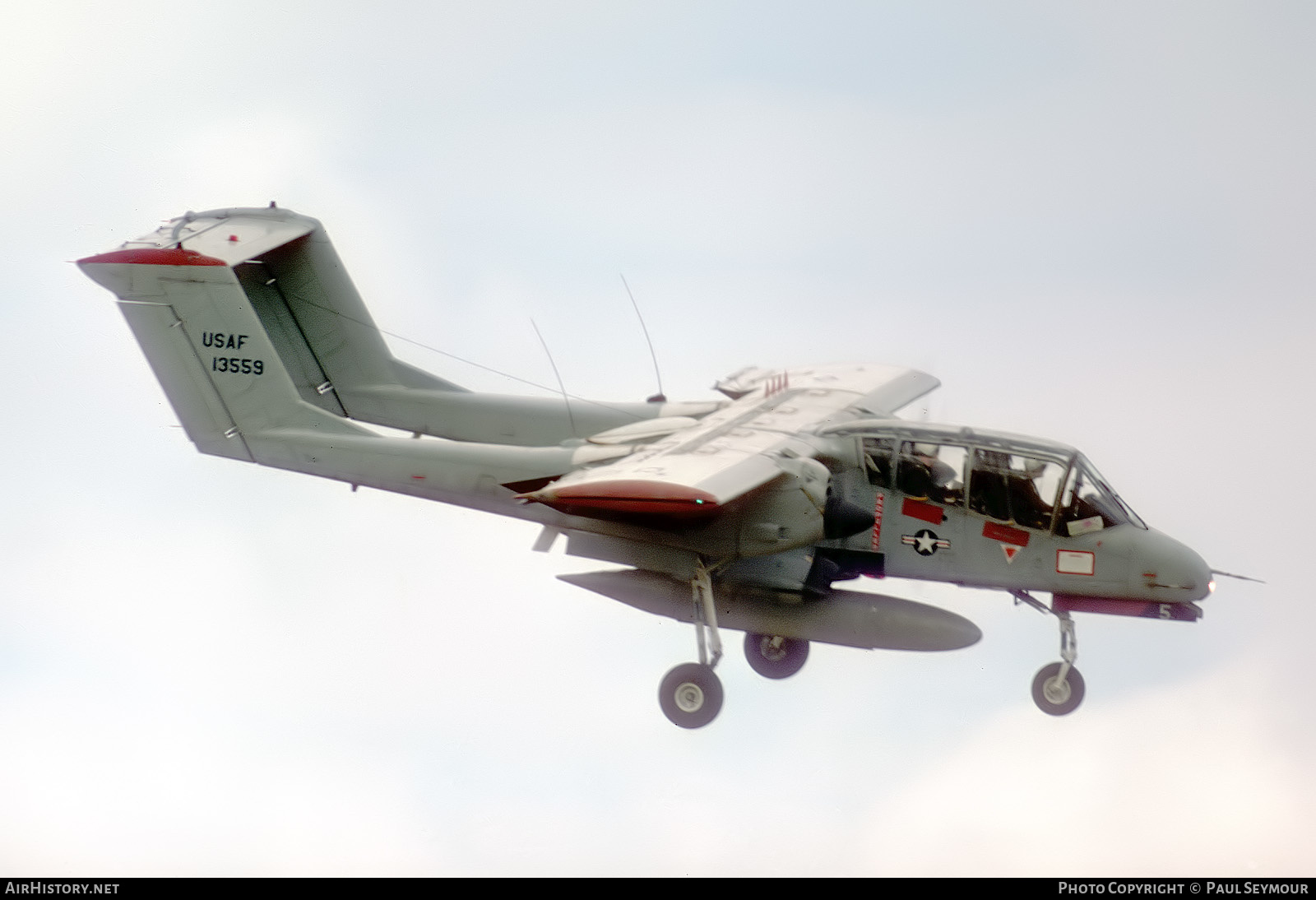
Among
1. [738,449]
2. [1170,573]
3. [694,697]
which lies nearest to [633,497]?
[738,449]

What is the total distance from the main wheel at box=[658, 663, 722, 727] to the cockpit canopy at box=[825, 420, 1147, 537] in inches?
109

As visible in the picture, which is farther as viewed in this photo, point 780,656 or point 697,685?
point 780,656

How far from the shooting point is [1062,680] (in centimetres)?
1730

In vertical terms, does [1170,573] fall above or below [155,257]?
below

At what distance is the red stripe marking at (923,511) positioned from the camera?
56.2 feet

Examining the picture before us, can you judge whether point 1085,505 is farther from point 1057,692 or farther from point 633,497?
point 633,497

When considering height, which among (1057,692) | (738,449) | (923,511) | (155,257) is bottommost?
(1057,692)

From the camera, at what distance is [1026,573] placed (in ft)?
56.1

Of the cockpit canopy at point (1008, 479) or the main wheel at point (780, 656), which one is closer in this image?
the cockpit canopy at point (1008, 479)

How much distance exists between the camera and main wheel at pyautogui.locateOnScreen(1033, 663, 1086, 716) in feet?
56.7

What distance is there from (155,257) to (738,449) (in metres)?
6.99

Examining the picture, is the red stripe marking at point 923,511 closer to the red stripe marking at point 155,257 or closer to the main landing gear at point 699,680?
the main landing gear at point 699,680

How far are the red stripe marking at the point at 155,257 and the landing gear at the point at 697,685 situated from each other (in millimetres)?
6741

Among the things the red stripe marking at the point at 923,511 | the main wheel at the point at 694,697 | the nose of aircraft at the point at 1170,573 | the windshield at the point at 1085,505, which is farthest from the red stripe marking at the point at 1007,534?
the main wheel at the point at 694,697
